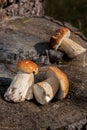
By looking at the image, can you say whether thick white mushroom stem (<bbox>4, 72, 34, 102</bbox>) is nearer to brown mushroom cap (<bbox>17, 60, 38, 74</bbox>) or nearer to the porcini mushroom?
brown mushroom cap (<bbox>17, 60, 38, 74</bbox>)

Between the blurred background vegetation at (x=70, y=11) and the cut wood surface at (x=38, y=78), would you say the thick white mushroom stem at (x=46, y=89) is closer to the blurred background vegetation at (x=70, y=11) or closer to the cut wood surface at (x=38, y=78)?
the cut wood surface at (x=38, y=78)

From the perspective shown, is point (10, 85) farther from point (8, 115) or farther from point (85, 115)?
point (85, 115)

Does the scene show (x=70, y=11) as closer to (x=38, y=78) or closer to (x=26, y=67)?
(x=38, y=78)

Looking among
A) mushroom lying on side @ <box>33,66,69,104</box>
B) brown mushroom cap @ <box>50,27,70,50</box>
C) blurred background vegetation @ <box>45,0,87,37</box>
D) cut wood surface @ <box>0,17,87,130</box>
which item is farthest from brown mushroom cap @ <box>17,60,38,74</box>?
blurred background vegetation @ <box>45,0,87,37</box>

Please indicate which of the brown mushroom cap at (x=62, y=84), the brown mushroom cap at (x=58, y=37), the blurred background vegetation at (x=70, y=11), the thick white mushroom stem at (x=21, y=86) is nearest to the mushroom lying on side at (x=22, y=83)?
the thick white mushroom stem at (x=21, y=86)

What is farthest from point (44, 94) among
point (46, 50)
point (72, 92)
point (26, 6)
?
point (26, 6)

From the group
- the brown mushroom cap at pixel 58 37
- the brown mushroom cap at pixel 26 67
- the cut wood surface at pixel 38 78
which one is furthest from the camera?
the brown mushroom cap at pixel 58 37
